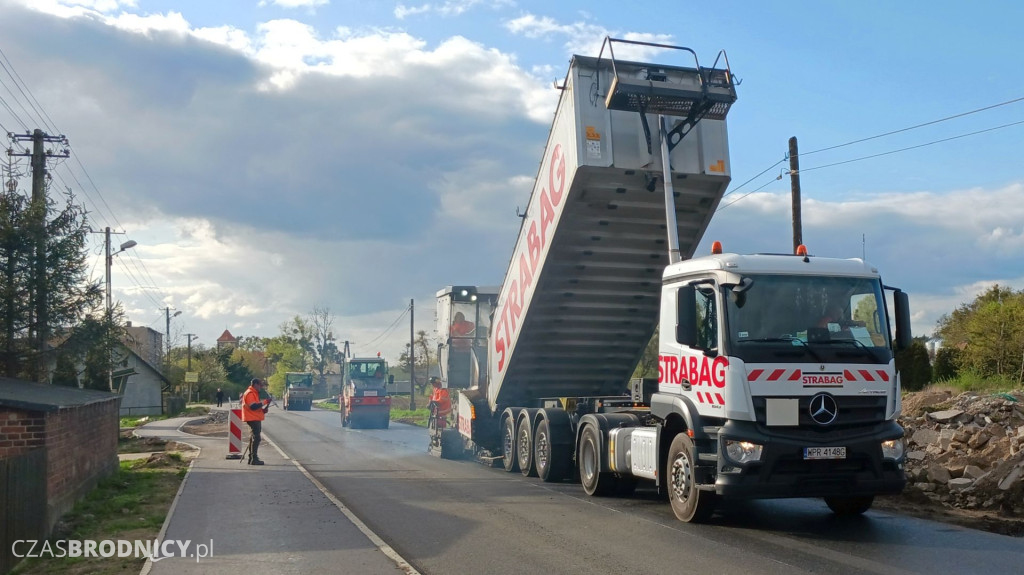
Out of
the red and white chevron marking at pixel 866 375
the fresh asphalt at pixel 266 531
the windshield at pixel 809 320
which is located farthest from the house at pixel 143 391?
the red and white chevron marking at pixel 866 375

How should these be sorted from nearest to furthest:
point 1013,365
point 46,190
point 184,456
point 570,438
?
point 570,438 < point 184,456 < point 46,190 < point 1013,365

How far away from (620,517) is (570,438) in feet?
11.1

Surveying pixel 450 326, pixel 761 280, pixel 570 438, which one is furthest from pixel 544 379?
pixel 761 280

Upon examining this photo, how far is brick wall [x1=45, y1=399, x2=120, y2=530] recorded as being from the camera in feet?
31.9

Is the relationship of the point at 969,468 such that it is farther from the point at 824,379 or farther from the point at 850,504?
the point at 824,379

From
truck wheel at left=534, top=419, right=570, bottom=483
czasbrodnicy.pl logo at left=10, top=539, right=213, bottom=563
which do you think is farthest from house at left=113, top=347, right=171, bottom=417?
czasbrodnicy.pl logo at left=10, top=539, right=213, bottom=563

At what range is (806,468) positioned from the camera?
8.44m

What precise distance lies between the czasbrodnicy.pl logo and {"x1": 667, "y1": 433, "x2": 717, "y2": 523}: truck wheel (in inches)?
188

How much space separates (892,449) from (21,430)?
9371 millimetres

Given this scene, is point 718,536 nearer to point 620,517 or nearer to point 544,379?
point 620,517

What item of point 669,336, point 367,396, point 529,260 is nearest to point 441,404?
point 529,260

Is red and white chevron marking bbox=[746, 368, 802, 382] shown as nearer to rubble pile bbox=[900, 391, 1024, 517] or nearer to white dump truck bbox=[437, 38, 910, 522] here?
white dump truck bbox=[437, 38, 910, 522]

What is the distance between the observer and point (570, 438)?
13148 millimetres

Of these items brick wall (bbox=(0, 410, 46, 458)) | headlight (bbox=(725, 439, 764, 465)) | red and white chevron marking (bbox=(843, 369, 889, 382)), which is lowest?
headlight (bbox=(725, 439, 764, 465))
